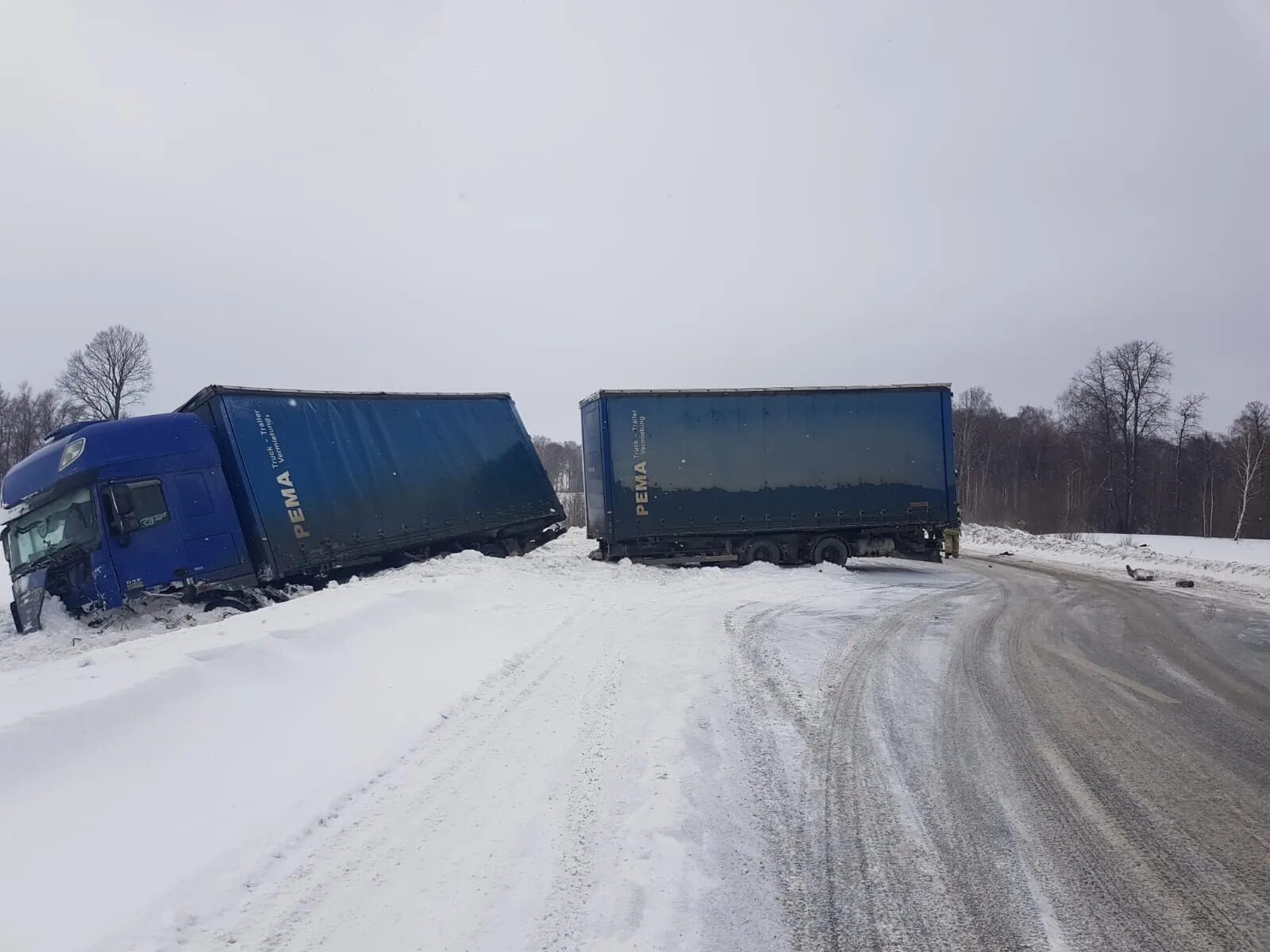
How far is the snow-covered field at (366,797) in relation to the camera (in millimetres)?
3037

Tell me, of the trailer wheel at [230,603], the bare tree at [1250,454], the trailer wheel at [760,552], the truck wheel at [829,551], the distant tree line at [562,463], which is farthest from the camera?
the distant tree line at [562,463]

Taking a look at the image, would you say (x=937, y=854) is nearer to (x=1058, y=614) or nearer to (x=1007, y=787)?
(x=1007, y=787)

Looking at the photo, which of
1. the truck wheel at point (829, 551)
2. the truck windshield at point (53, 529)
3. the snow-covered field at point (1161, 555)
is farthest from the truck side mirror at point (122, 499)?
the snow-covered field at point (1161, 555)

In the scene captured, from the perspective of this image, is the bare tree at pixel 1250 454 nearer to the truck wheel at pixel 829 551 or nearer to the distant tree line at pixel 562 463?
the truck wheel at pixel 829 551

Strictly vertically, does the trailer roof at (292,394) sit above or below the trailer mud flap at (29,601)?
above

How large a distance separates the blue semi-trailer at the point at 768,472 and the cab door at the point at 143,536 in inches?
315

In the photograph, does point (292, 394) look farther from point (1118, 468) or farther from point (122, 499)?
point (1118, 468)

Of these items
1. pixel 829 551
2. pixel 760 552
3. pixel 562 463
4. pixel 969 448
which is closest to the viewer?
pixel 760 552

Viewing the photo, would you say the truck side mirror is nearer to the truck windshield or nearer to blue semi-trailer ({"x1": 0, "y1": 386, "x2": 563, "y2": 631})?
blue semi-trailer ({"x1": 0, "y1": 386, "x2": 563, "y2": 631})

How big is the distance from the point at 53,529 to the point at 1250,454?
50.2m

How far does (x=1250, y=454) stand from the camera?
38562 mm

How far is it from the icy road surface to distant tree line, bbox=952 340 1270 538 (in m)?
41.8

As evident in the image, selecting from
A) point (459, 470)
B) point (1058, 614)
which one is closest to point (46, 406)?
point (459, 470)

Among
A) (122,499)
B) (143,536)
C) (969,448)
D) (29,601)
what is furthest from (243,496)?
(969,448)
